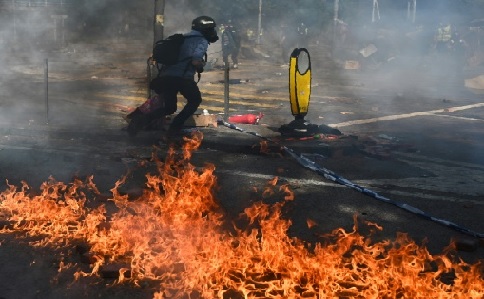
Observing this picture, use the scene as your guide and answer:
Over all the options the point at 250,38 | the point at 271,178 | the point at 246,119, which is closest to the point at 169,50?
the point at 246,119

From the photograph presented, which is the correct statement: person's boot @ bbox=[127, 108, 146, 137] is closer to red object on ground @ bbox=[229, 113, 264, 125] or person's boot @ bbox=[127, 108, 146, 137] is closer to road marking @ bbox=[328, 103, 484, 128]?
red object on ground @ bbox=[229, 113, 264, 125]

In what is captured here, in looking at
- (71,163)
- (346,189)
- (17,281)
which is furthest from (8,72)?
(17,281)

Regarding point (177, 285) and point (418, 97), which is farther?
point (418, 97)

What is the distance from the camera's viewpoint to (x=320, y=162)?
8.05m

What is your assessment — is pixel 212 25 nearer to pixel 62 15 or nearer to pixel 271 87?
pixel 271 87

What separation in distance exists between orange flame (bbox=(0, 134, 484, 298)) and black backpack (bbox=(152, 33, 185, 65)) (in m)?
4.00

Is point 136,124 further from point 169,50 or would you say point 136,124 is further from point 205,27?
point 205,27

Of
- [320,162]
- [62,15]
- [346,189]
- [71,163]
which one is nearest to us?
[346,189]

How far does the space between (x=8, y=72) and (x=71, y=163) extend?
13.1 metres

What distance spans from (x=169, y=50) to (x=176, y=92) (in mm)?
689

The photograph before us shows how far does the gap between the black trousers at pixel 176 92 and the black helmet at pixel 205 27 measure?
74 cm

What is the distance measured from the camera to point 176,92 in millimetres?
9547

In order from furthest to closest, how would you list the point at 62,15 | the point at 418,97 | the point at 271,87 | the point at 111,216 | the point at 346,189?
the point at 62,15
the point at 271,87
the point at 418,97
the point at 346,189
the point at 111,216

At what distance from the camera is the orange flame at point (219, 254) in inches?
151
